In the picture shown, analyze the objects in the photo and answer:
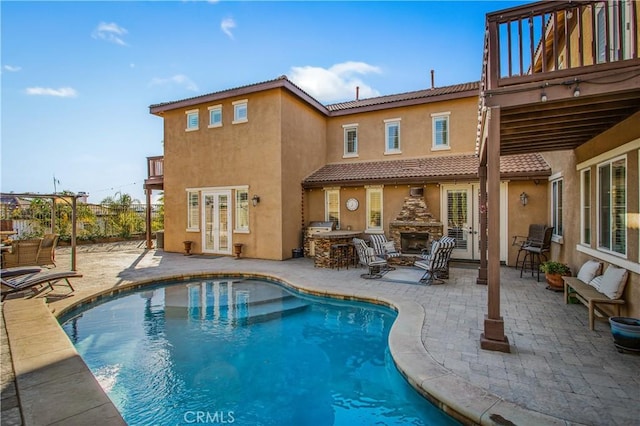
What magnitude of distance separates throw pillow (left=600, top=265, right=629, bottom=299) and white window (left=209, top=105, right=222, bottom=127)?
13.5m

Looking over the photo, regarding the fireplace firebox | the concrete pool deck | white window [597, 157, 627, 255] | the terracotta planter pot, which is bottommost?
the concrete pool deck

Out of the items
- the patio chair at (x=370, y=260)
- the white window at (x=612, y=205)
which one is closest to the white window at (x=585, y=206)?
the white window at (x=612, y=205)

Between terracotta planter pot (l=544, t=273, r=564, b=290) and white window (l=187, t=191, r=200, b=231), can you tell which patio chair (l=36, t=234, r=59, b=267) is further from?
terracotta planter pot (l=544, t=273, r=564, b=290)

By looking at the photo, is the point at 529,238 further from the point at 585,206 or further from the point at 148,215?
the point at 148,215

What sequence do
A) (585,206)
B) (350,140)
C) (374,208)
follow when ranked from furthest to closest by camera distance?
(350,140)
(374,208)
(585,206)

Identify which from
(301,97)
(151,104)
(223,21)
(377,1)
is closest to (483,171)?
(377,1)

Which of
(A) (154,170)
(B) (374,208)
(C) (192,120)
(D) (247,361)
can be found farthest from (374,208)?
(A) (154,170)

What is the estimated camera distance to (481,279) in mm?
8492

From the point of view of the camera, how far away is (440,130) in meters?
13.4

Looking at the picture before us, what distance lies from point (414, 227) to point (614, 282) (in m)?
6.31

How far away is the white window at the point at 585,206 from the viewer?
22.5ft

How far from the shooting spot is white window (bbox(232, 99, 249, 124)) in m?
13.3

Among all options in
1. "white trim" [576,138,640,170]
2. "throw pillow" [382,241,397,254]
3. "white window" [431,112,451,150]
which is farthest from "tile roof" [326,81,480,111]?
"white trim" [576,138,640,170]

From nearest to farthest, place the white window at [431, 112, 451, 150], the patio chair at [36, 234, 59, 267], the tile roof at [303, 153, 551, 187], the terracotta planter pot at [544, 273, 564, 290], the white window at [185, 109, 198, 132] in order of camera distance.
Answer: the terracotta planter pot at [544, 273, 564, 290] < the tile roof at [303, 153, 551, 187] < the patio chair at [36, 234, 59, 267] < the white window at [431, 112, 451, 150] < the white window at [185, 109, 198, 132]
